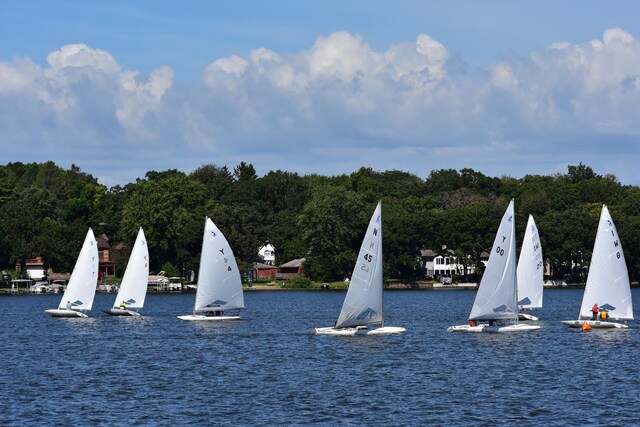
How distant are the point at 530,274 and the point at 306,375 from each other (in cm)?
3677

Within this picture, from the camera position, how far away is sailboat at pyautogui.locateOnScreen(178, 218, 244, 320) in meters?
85.7

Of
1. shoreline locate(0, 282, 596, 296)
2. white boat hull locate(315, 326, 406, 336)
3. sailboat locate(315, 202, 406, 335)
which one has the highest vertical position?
shoreline locate(0, 282, 596, 296)

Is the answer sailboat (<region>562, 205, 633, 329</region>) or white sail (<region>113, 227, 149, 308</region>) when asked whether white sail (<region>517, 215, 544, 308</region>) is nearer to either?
sailboat (<region>562, 205, 633, 329</region>)

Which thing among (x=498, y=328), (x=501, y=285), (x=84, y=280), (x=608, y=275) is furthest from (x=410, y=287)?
(x=501, y=285)

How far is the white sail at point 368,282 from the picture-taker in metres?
68.8

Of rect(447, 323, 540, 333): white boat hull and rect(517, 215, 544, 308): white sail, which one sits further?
rect(517, 215, 544, 308): white sail

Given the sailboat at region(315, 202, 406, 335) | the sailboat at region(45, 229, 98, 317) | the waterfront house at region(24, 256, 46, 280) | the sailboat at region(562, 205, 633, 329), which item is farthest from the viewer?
the waterfront house at region(24, 256, 46, 280)

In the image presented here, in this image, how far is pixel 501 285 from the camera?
73.1 meters

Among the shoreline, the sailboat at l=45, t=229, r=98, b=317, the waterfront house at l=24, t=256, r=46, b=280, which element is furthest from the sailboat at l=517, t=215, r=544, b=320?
the waterfront house at l=24, t=256, r=46, b=280

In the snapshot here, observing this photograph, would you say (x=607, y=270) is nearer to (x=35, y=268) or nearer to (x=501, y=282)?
(x=501, y=282)

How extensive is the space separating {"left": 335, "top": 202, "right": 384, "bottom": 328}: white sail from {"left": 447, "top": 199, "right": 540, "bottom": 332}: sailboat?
7.27 meters

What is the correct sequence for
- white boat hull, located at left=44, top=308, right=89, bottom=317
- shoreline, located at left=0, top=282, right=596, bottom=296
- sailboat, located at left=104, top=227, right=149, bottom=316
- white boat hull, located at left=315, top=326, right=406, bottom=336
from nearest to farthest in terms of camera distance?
1. white boat hull, located at left=315, top=326, right=406, bottom=336
2. white boat hull, located at left=44, top=308, right=89, bottom=317
3. sailboat, located at left=104, top=227, right=149, bottom=316
4. shoreline, located at left=0, top=282, right=596, bottom=296

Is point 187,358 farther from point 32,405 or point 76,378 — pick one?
point 32,405

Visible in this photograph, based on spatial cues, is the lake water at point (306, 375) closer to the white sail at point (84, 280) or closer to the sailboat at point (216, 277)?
the sailboat at point (216, 277)
